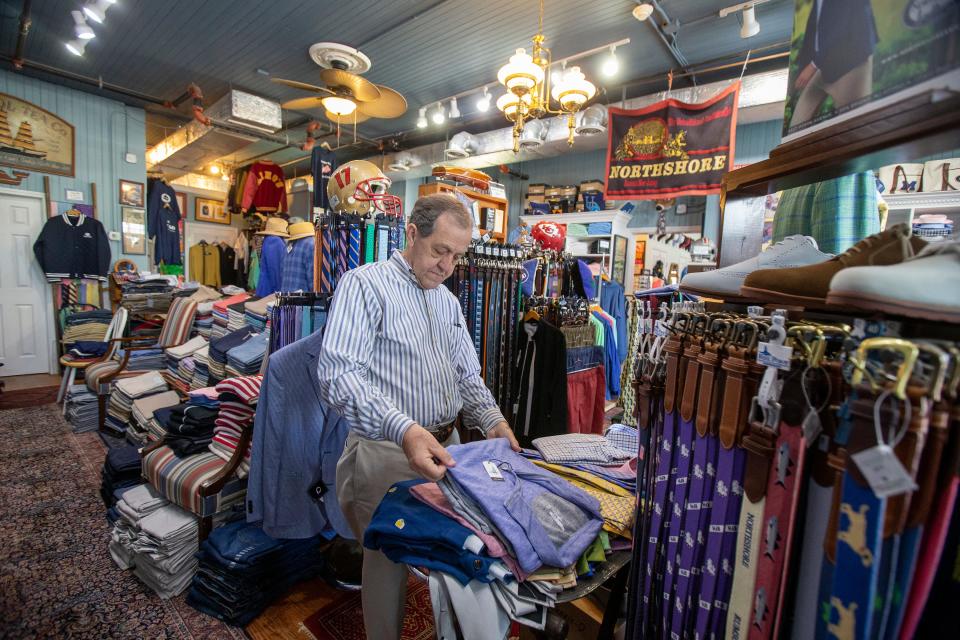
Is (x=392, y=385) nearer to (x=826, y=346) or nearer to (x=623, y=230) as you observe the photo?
(x=826, y=346)

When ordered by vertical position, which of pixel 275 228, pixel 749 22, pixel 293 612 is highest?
pixel 749 22

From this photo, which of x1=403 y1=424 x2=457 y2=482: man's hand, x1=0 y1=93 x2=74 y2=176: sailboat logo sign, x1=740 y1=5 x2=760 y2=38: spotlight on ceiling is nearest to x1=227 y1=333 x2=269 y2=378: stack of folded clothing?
x1=403 y1=424 x2=457 y2=482: man's hand

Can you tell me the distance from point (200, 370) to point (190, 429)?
1.29 m

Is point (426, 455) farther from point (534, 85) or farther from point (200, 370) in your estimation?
point (534, 85)

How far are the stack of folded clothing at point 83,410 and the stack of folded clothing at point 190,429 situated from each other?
2.50 meters

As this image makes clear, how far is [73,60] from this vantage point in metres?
5.76

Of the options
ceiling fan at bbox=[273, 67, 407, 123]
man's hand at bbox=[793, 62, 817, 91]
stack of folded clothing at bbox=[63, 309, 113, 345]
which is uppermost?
ceiling fan at bbox=[273, 67, 407, 123]

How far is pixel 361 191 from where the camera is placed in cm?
273

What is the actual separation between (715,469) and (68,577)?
10.1ft

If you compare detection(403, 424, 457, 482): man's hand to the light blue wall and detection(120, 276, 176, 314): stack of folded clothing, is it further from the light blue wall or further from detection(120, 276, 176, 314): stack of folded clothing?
the light blue wall

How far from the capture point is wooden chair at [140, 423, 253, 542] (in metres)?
2.14

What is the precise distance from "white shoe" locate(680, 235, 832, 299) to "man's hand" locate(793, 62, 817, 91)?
315 mm

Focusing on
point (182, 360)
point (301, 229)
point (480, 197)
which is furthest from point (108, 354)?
point (480, 197)

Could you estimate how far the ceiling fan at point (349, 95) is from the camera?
161 inches
